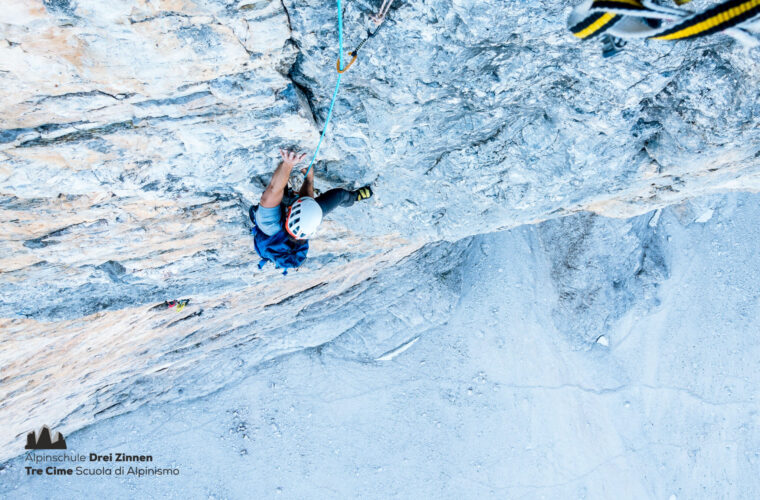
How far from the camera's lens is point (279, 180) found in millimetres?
3324

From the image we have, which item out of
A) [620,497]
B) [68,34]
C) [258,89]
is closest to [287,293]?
[258,89]

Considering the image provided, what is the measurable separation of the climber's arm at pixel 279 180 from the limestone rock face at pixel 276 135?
96mm

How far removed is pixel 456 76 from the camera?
115 inches

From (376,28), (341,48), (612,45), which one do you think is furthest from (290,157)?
(612,45)

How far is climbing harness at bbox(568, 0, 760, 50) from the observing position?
1.75m

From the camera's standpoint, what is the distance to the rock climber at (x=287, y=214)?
3.36 metres

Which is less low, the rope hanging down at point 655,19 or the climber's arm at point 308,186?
the rope hanging down at point 655,19

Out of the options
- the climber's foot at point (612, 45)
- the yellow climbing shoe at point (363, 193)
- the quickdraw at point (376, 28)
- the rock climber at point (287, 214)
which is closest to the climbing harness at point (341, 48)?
the quickdraw at point (376, 28)

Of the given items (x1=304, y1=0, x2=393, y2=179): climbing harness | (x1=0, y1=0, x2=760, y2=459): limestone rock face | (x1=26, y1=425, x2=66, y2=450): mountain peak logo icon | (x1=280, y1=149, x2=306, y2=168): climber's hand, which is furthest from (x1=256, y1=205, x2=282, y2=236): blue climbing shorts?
(x1=26, y1=425, x2=66, y2=450): mountain peak logo icon

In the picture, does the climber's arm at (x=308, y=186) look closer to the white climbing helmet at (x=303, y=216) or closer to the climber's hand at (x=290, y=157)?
the white climbing helmet at (x=303, y=216)

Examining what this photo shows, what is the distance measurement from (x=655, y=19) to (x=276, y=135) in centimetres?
224

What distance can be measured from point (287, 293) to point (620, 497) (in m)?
6.89

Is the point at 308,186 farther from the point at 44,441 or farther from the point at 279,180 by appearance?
the point at 44,441

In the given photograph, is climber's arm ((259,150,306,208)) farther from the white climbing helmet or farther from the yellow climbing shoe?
the yellow climbing shoe
